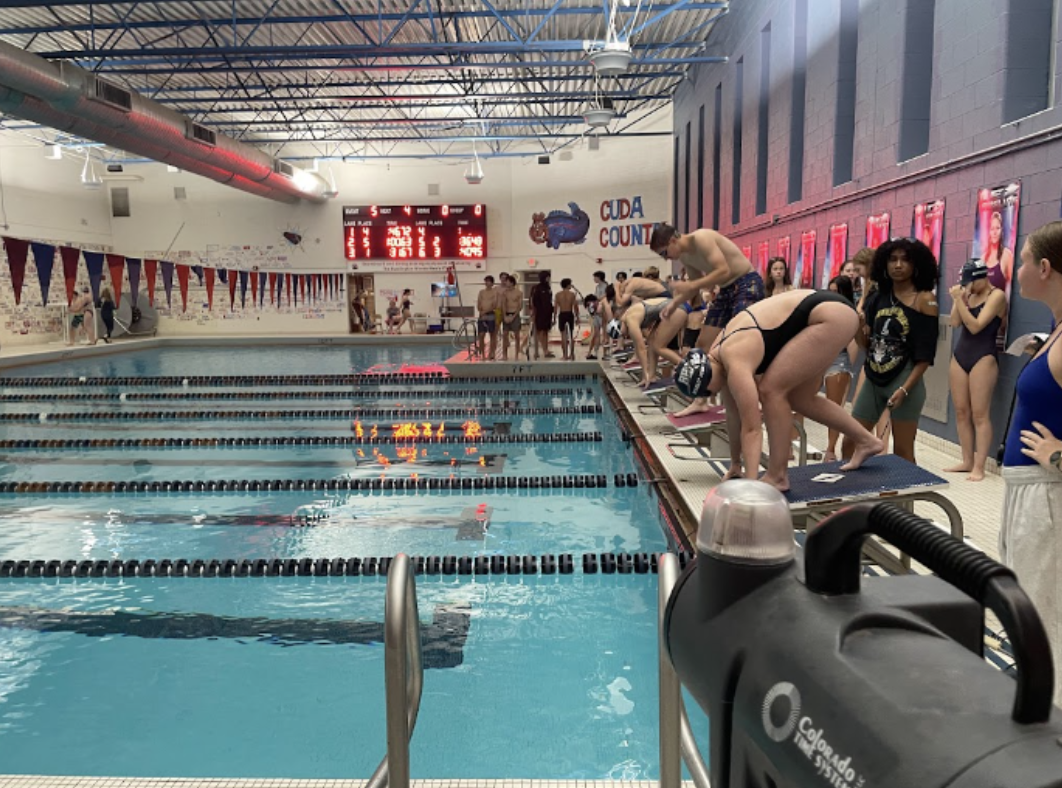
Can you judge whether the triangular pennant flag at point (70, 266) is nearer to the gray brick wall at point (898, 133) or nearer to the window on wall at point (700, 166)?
the gray brick wall at point (898, 133)

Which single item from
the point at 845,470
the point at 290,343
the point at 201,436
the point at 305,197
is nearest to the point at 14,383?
the point at 201,436

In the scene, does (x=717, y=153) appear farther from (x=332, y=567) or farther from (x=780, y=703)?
(x=780, y=703)

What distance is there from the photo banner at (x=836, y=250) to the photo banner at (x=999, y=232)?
2350mm

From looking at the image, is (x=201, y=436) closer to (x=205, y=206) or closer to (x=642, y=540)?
(x=642, y=540)

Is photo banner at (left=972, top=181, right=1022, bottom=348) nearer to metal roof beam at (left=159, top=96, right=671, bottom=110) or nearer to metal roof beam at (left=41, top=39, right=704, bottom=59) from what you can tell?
metal roof beam at (left=41, top=39, right=704, bottom=59)

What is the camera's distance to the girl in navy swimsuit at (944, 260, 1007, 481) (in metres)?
4.57

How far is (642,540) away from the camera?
4.66 m

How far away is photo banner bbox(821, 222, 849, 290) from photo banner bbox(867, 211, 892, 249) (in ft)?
1.75

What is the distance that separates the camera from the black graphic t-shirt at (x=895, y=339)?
3871mm

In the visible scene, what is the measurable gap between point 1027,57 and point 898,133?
66.7 inches

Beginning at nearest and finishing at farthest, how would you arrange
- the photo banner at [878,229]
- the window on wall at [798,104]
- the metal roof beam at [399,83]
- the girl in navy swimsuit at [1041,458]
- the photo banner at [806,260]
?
the girl in navy swimsuit at [1041,458]
the photo banner at [878,229]
the photo banner at [806,260]
the window on wall at [798,104]
the metal roof beam at [399,83]

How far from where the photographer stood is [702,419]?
5.34 meters

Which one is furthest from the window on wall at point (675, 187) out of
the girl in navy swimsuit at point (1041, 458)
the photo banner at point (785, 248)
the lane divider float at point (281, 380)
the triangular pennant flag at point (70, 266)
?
the girl in navy swimsuit at point (1041, 458)

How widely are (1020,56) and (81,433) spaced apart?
8587 millimetres
